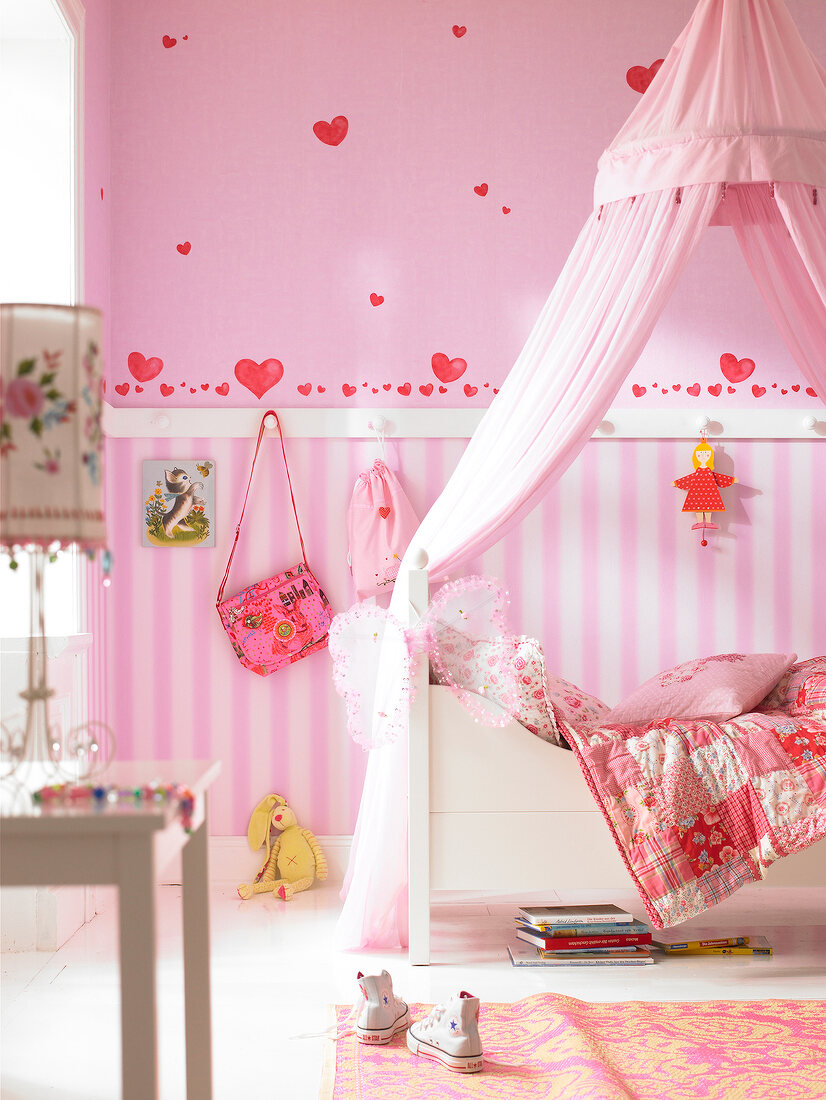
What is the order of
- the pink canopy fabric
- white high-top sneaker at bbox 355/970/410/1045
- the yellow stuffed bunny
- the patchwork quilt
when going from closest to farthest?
white high-top sneaker at bbox 355/970/410/1045, the patchwork quilt, the pink canopy fabric, the yellow stuffed bunny

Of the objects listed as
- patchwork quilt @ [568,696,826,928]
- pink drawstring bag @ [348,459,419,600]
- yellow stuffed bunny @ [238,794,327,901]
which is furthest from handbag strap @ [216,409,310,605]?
patchwork quilt @ [568,696,826,928]

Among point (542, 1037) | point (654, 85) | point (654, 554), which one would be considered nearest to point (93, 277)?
point (654, 85)

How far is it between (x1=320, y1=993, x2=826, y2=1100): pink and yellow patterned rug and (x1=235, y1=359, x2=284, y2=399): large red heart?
2.19 m

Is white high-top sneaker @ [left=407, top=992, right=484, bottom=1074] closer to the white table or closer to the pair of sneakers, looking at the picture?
the pair of sneakers

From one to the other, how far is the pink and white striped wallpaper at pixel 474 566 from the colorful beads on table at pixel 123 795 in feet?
8.22

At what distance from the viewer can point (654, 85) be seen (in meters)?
3.05

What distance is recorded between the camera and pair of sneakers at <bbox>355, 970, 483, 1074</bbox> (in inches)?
87.6

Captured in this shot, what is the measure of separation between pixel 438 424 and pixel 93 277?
128 cm

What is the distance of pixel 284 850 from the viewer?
3785 millimetres

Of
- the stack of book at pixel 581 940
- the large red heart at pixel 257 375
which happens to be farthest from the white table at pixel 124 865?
the large red heart at pixel 257 375

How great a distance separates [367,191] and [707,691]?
7.04ft

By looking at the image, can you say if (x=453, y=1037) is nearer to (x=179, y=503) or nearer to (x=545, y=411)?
(x=545, y=411)

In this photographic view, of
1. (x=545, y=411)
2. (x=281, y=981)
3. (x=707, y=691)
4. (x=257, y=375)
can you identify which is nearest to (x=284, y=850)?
(x=281, y=981)

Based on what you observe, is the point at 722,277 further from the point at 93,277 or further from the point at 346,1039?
the point at 346,1039
